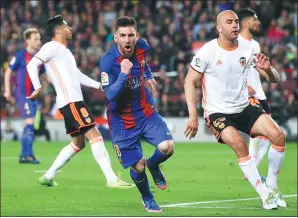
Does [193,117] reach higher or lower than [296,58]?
higher

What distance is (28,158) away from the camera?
17500 millimetres

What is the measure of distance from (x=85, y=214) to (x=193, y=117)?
162 cm

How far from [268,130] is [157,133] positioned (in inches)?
50.9

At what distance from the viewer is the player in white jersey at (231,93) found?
33.2 feet

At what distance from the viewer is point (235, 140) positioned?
10.0 metres

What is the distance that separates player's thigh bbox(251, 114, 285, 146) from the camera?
1012 centimetres

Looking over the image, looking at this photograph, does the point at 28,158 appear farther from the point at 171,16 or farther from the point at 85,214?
the point at 171,16

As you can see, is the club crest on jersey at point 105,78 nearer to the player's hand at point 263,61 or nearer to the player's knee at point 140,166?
the player's knee at point 140,166

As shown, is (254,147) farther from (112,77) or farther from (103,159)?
(112,77)

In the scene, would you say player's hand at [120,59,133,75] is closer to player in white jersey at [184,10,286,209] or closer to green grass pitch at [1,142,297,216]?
player in white jersey at [184,10,286,209]

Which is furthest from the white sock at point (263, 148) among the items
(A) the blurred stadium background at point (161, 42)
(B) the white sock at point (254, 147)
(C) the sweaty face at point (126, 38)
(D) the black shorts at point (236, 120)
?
(A) the blurred stadium background at point (161, 42)

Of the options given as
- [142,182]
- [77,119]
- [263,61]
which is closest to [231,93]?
[263,61]

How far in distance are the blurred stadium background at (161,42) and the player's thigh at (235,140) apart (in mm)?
10509

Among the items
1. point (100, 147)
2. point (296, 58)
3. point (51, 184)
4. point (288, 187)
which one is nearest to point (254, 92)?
point (288, 187)
